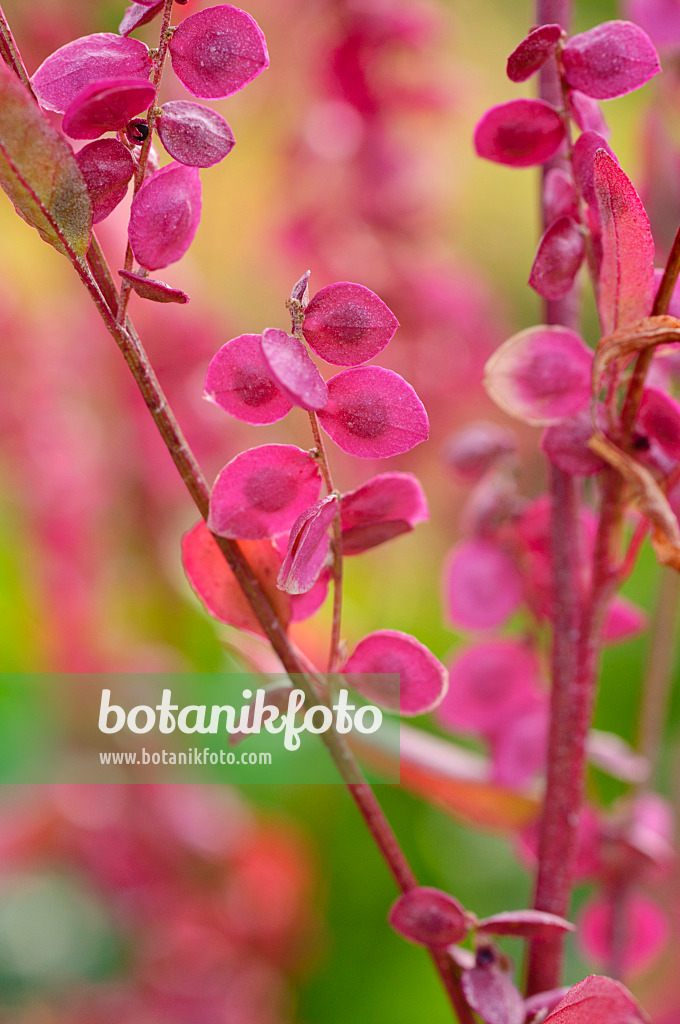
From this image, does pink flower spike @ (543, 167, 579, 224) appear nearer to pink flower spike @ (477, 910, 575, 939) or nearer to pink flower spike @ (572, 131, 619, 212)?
pink flower spike @ (572, 131, 619, 212)

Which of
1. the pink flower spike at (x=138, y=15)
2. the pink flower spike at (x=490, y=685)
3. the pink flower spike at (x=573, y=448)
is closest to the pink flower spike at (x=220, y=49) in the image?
the pink flower spike at (x=138, y=15)

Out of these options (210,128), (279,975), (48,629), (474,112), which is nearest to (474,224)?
(474,112)

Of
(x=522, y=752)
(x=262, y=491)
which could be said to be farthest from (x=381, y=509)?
(x=522, y=752)

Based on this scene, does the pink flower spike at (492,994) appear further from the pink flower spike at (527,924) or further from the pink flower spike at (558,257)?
the pink flower spike at (558,257)

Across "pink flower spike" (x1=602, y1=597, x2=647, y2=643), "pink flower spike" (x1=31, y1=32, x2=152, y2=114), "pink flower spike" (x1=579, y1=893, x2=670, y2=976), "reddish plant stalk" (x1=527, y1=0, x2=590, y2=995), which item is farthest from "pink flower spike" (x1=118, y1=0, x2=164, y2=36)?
"pink flower spike" (x1=579, y1=893, x2=670, y2=976)

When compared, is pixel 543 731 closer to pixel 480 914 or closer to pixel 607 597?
pixel 607 597

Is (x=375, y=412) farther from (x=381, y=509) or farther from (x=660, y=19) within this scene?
(x=660, y=19)
